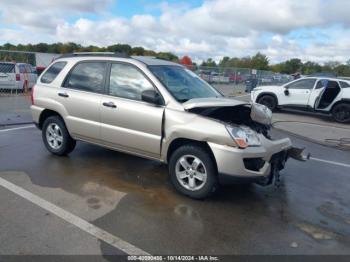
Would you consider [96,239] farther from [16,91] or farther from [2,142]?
[16,91]

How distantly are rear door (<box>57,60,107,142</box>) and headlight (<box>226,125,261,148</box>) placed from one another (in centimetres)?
218

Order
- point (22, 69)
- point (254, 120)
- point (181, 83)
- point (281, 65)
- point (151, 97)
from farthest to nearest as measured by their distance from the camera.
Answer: point (281, 65) → point (22, 69) → point (181, 83) → point (254, 120) → point (151, 97)

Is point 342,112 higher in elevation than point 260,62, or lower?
lower

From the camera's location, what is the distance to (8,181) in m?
4.96

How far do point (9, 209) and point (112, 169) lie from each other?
187 centimetres

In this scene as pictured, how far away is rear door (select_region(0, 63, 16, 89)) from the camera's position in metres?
15.7

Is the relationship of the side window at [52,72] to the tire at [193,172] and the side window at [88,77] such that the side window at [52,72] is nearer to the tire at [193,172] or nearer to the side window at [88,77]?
the side window at [88,77]

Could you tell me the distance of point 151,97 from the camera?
15.5 feet

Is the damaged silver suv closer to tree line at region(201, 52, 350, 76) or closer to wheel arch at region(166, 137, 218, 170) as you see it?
wheel arch at region(166, 137, 218, 170)

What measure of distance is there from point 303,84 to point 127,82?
10785mm

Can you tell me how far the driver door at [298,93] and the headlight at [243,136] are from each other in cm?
1039

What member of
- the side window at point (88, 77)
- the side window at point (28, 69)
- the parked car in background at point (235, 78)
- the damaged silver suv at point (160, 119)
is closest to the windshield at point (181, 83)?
the damaged silver suv at point (160, 119)

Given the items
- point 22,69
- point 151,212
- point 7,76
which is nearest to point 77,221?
point 151,212

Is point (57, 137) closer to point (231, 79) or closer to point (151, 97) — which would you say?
point (151, 97)
